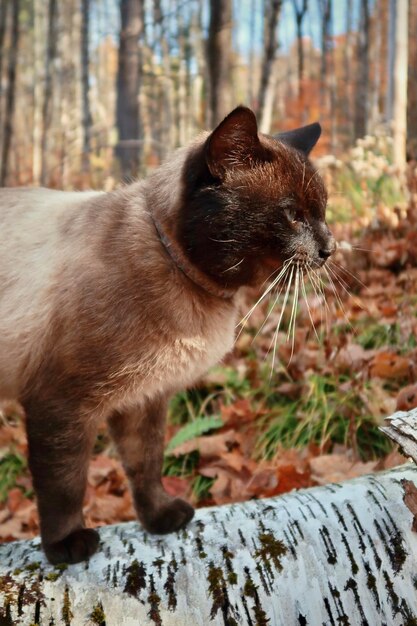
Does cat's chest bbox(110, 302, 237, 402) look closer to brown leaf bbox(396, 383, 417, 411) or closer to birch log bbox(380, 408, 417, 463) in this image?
birch log bbox(380, 408, 417, 463)

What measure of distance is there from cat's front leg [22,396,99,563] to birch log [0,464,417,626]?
4.3 inches

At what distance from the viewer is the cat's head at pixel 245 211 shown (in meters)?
2.00

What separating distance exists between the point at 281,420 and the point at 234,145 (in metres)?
1.79

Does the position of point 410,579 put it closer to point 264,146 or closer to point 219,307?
point 219,307

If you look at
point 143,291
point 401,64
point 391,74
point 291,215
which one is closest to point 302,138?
point 291,215

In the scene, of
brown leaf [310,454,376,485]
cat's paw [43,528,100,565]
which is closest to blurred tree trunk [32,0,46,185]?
brown leaf [310,454,376,485]

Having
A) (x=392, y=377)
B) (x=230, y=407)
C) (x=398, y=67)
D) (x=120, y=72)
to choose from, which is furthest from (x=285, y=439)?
(x=120, y=72)

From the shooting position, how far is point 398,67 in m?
7.82

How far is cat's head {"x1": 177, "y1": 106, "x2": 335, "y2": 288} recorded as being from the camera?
1997 mm

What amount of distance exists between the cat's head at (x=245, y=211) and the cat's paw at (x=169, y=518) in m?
0.79

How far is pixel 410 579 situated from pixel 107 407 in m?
1.00

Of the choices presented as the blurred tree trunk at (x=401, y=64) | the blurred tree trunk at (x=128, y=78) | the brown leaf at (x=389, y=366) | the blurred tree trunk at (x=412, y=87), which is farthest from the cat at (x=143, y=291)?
the blurred tree trunk at (x=128, y=78)

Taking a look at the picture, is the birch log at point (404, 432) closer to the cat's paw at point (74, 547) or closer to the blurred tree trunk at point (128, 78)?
the cat's paw at point (74, 547)

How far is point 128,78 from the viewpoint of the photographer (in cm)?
936
